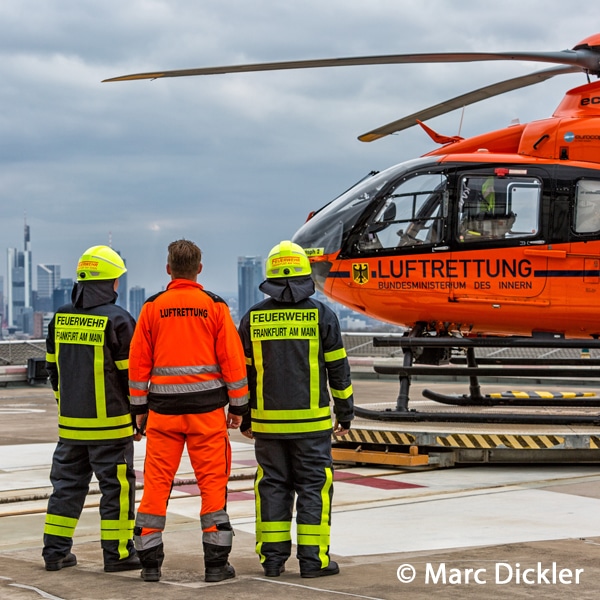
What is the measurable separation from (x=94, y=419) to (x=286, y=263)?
152 cm

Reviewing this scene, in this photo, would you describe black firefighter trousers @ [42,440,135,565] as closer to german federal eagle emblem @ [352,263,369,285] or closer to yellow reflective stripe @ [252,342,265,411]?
yellow reflective stripe @ [252,342,265,411]

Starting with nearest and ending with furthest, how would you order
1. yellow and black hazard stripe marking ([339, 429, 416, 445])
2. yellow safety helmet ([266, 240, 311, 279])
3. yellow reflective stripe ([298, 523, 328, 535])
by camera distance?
yellow reflective stripe ([298, 523, 328, 535]) → yellow safety helmet ([266, 240, 311, 279]) → yellow and black hazard stripe marking ([339, 429, 416, 445])

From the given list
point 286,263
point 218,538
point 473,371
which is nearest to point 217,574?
point 218,538

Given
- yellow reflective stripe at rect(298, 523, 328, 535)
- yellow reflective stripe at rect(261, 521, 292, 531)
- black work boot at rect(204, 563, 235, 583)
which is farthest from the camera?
yellow reflective stripe at rect(261, 521, 292, 531)

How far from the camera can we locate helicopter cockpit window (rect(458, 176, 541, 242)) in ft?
36.8

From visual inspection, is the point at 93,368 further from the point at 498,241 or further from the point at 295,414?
the point at 498,241

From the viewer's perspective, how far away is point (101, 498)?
630cm

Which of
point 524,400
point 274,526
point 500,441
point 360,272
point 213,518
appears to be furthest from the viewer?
point 524,400

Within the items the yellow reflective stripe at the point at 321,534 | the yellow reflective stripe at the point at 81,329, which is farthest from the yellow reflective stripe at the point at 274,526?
the yellow reflective stripe at the point at 81,329

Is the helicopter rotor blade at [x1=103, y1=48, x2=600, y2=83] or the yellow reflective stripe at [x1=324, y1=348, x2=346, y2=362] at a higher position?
the helicopter rotor blade at [x1=103, y1=48, x2=600, y2=83]

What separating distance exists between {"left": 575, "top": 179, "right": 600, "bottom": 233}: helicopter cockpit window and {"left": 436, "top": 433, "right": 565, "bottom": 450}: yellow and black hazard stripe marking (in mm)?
2310

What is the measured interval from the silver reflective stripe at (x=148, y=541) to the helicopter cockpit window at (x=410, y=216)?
20.4 feet

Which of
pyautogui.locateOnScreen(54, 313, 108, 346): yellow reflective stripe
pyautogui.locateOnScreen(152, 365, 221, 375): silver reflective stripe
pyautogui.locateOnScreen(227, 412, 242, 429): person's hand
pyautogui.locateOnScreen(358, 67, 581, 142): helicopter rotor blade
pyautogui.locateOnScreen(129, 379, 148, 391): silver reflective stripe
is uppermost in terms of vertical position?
pyautogui.locateOnScreen(358, 67, 581, 142): helicopter rotor blade

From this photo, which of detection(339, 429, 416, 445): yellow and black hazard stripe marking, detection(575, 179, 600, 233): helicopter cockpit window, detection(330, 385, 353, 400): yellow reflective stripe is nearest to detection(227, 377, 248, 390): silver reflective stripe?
detection(330, 385, 353, 400): yellow reflective stripe
